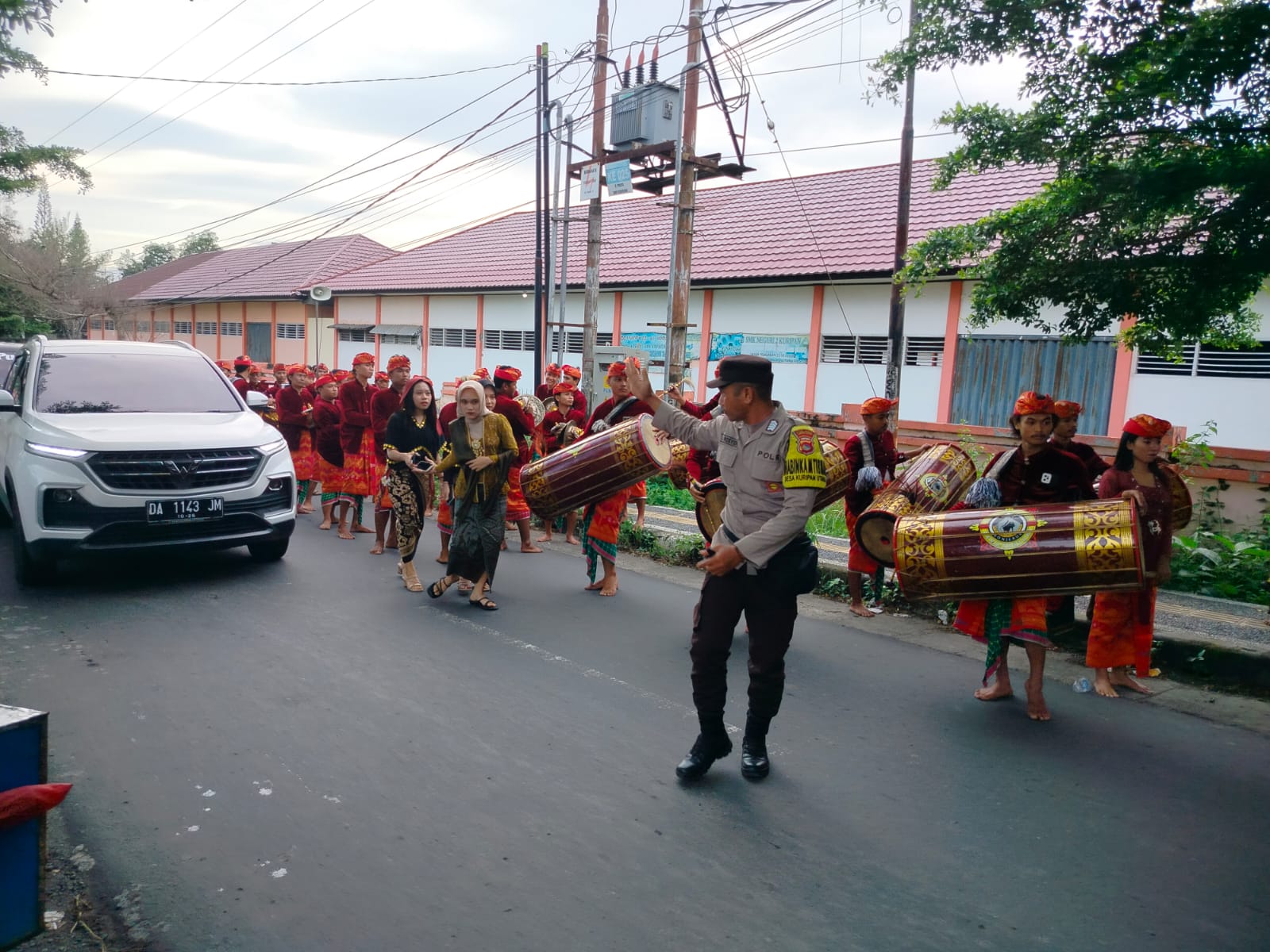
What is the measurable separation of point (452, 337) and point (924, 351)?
13.7 meters

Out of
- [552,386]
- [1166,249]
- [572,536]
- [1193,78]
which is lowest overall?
[572,536]

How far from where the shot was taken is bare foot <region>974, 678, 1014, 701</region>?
532 centimetres

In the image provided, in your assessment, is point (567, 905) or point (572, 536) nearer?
point (567, 905)

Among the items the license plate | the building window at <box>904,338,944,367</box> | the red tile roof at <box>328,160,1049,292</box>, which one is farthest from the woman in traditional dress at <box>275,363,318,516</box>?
the building window at <box>904,338,944,367</box>

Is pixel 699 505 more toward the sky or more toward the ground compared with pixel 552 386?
more toward the ground

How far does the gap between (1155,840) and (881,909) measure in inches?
Result: 52.7

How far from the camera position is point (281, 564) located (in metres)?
8.16

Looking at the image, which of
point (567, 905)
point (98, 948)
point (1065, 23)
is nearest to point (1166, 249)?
point (1065, 23)

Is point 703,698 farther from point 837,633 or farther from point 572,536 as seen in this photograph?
point 572,536

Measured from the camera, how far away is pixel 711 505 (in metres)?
6.91

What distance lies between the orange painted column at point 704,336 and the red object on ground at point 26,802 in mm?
15999

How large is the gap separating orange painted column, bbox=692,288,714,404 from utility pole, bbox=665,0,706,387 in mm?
5952

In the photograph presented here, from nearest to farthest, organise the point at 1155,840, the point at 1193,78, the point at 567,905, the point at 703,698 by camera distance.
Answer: the point at 567,905
the point at 1155,840
the point at 703,698
the point at 1193,78

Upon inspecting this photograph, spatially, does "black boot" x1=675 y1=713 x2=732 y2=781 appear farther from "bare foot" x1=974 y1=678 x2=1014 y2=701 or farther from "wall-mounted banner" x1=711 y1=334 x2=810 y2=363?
"wall-mounted banner" x1=711 y1=334 x2=810 y2=363
